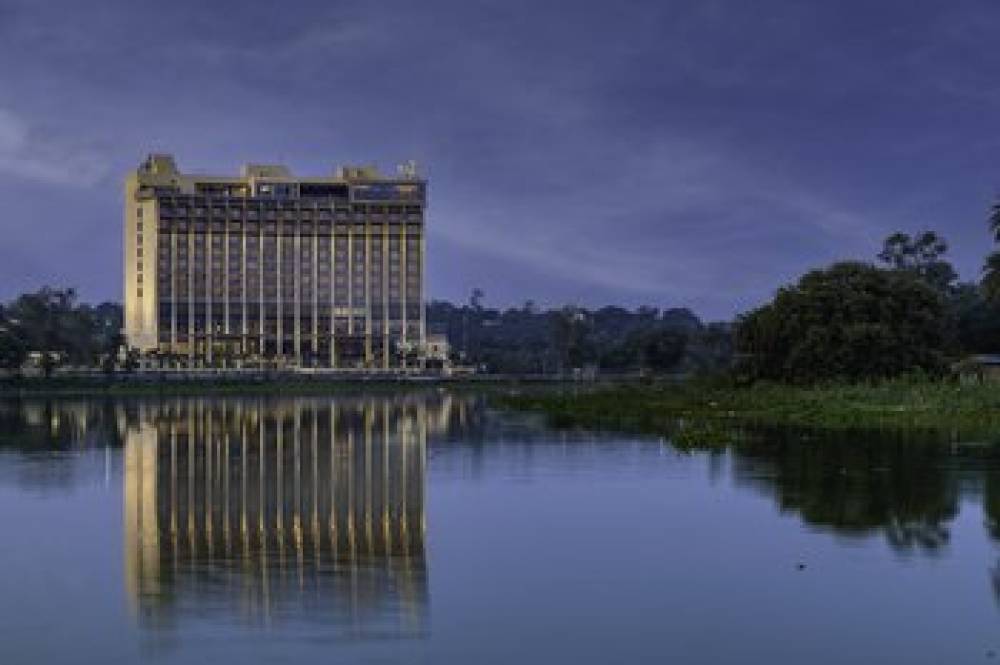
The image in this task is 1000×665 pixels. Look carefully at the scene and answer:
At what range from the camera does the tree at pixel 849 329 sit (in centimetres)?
8919

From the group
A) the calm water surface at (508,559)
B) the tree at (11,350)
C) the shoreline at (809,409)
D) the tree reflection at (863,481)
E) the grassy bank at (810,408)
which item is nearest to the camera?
the calm water surface at (508,559)

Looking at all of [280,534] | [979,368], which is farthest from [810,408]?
[280,534]

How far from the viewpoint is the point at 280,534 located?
28172 millimetres

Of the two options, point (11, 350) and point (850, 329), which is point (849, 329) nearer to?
point (850, 329)

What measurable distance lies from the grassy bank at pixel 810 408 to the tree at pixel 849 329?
2.92 meters

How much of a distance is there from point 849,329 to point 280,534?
65.9 meters

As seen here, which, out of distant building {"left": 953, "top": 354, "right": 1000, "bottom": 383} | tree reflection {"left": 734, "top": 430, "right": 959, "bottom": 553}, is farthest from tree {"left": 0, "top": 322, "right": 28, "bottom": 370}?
tree reflection {"left": 734, "top": 430, "right": 959, "bottom": 553}

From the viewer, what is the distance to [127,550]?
26281 millimetres

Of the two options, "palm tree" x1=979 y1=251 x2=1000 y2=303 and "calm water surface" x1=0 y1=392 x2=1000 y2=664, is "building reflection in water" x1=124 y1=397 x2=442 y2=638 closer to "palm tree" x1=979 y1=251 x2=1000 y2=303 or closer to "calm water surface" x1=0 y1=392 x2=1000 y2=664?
"calm water surface" x1=0 y1=392 x2=1000 y2=664

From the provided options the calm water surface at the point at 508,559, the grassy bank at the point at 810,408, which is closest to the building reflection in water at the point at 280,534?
the calm water surface at the point at 508,559

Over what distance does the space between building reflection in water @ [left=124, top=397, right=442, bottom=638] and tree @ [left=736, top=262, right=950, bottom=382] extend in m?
39.8

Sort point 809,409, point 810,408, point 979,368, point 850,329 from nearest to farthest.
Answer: point 809,409, point 810,408, point 850,329, point 979,368

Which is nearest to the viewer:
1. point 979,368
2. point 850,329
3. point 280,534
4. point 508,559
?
point 508,559

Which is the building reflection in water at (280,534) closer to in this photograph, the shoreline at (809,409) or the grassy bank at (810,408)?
the shoreline at (809,409)
